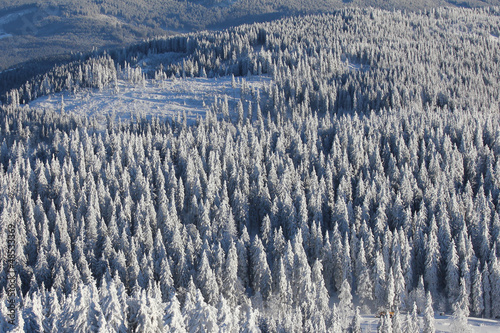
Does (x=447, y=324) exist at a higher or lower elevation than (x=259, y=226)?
lower

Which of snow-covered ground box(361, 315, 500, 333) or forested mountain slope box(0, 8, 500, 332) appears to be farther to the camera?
snow-covered ground box(361, 315, 500, 333)

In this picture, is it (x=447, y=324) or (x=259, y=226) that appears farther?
(x=259, y=226)

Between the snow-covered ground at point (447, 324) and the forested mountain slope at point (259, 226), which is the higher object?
the forested mountain slope at point (259, 226)

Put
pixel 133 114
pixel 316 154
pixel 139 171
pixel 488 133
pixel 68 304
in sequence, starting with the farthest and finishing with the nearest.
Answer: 1. pixel 133 114
2. pixel 488 133
3. pixel 316 154
4. pixel 139 171
5. pixel 68 304

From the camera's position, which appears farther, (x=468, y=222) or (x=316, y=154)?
(x=316, y=154)

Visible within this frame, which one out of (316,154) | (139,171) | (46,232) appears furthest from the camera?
(316,154)

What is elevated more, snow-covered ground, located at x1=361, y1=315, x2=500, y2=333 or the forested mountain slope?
the forested mountain slope

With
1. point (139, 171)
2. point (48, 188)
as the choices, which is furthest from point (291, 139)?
point (48, 188)

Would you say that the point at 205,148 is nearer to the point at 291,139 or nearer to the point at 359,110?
the point at 291,139
